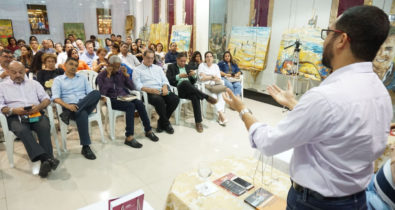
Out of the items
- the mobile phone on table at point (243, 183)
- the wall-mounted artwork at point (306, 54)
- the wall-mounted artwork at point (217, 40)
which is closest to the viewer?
the mobile phone on table at point (243, 183)

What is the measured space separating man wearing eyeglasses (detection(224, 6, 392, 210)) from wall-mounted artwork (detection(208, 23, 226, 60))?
20.0ft

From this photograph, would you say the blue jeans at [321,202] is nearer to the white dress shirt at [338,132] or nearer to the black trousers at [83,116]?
the white dress shirt at [338,132]

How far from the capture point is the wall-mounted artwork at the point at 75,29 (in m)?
8.01

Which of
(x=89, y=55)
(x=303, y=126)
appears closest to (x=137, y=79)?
(x=89, y=55)

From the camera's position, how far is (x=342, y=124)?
83cm

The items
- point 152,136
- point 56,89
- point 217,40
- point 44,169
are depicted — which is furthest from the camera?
point 217,40

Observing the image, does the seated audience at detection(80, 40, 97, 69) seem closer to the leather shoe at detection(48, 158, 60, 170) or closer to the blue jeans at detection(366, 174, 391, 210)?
the leather shoe at detection(48, 158, 60, 170)

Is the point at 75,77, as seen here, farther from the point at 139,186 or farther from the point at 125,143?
the point at 139,186

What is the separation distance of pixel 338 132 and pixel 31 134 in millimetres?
2931

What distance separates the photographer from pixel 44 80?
3.73 metres

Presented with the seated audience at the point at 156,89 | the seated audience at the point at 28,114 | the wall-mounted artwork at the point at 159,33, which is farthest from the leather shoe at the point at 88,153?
the wall-mounted artwork at the point at 159,33

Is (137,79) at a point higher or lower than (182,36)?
lower

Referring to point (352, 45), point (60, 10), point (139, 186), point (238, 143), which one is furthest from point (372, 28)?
point (60, 10)

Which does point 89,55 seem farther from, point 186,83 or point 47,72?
point 186,83
